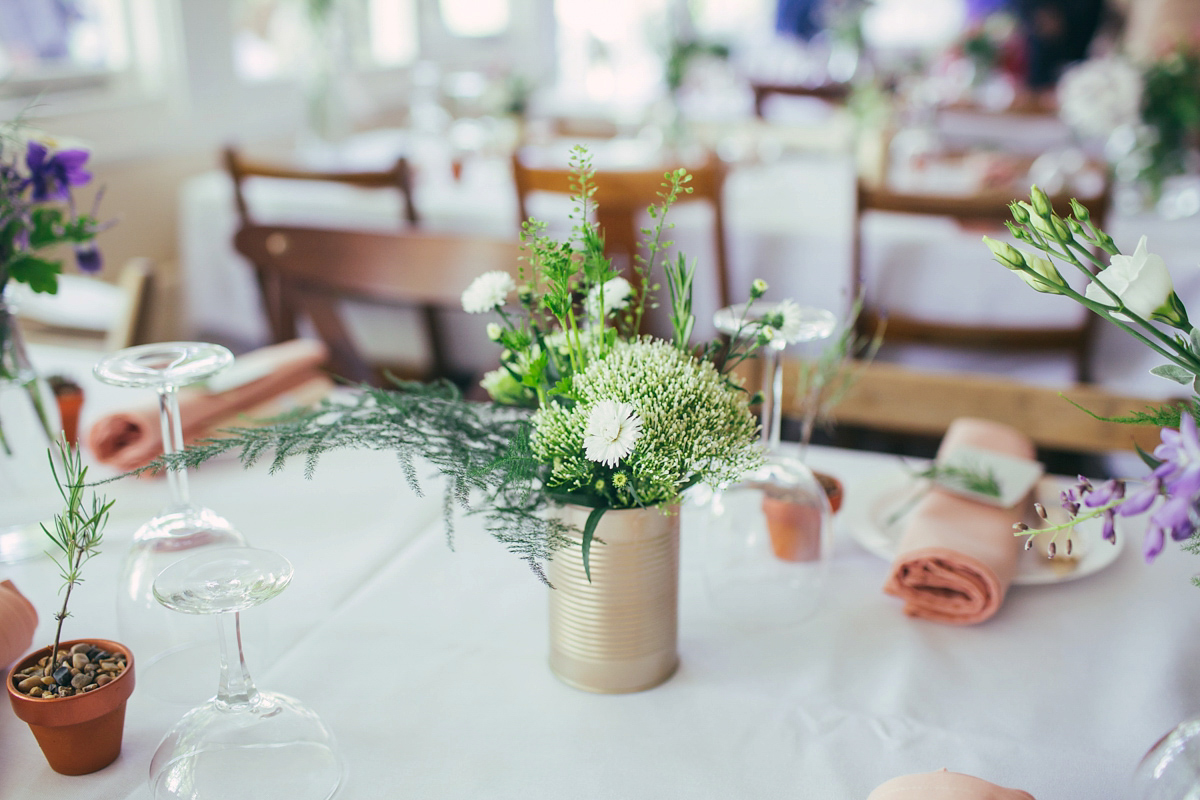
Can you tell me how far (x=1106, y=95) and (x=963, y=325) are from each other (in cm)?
85

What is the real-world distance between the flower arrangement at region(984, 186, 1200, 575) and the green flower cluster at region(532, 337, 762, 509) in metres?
0.21

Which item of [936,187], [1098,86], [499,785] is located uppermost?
[1098,86]

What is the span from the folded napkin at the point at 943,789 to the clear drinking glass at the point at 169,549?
540 millimetres

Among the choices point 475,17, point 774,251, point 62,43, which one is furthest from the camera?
point 475,17

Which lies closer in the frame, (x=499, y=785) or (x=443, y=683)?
(x=499, y=785)

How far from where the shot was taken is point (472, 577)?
99 cm

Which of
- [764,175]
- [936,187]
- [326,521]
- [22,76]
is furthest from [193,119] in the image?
[326,521]

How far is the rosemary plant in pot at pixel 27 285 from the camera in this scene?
947 millimetres

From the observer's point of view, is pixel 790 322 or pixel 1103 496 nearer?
pixel 1103 496

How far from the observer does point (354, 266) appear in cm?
169

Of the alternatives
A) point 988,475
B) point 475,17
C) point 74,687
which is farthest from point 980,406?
point 475,17

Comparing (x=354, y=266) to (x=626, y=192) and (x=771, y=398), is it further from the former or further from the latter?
(x=771, y=398)

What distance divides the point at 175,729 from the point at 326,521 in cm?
40

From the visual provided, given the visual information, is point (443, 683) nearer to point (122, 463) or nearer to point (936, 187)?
point (122, 463)
